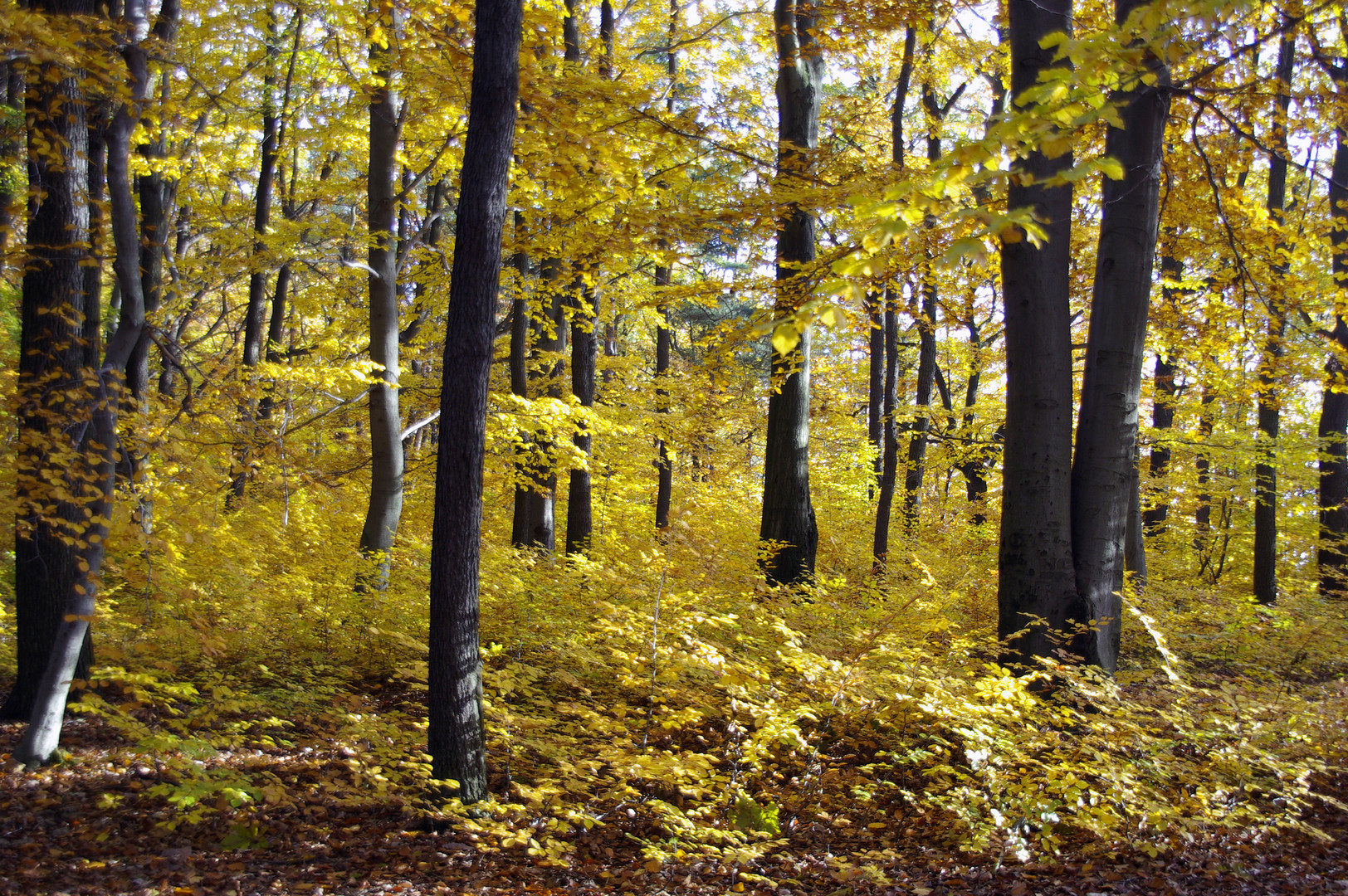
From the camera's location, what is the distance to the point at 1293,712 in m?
4.79

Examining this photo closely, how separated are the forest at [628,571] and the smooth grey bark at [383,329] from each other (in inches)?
1.8

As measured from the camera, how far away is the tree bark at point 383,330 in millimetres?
8148

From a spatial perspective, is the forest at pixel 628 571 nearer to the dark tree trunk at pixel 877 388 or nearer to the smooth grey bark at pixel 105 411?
the smooth grey bark at pixel 105 411

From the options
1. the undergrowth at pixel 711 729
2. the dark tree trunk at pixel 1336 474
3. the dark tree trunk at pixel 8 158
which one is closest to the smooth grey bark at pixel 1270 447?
the dark tree trunk at pixel 1336 474

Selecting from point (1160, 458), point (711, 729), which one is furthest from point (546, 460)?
point (1160, 458)

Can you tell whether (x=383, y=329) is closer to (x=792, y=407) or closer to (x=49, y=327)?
(x=49, y=327)

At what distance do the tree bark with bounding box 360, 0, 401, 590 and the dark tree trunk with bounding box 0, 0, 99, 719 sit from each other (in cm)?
292

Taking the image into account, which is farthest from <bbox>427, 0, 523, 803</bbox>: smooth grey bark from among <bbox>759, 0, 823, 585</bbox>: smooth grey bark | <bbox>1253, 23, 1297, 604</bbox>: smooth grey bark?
<bbox>1253, 23, 1297, 604</bbox>: smooth grey bark

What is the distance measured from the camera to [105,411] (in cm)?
466

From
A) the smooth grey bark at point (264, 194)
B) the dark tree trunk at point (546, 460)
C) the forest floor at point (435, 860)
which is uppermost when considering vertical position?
the smooth grey bark at point (264, 194)

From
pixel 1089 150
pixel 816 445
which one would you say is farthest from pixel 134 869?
pixel 816 445

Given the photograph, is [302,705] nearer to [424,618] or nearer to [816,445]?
[424,618]

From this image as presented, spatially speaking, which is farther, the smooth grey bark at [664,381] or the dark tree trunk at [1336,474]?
the smooth grey bark at [664,381]

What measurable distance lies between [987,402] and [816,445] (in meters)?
9.08
